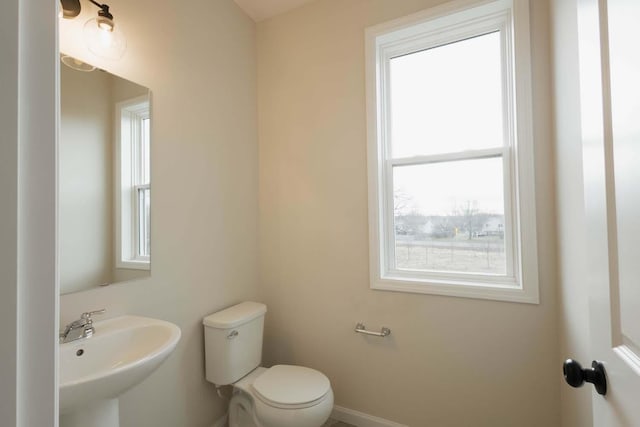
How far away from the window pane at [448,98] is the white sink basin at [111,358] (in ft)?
5.19

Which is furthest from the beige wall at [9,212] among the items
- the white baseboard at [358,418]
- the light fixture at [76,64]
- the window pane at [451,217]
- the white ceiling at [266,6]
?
the white ceiling at [266,6]

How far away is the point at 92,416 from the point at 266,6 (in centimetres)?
232

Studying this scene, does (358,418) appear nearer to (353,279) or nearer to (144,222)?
(353,279)

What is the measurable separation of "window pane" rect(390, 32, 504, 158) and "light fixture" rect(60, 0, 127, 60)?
147cm

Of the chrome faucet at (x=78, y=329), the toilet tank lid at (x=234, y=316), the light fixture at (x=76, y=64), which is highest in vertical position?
the light fixture at (x=76, y=64)

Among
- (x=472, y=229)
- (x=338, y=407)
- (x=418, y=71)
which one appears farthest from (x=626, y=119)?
(x=338, y=407)

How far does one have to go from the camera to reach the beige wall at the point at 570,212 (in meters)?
1.01

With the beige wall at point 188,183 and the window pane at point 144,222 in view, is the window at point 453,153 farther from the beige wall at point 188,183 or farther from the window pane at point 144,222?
the window pane at point 144,222

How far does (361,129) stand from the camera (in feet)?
5.91

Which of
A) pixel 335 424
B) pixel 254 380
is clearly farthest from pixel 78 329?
pixel 335 424

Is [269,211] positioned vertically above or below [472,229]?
above

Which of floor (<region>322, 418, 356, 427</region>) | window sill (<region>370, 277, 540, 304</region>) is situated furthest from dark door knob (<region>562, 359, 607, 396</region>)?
floor (<region>322, 418, 356, 427</region>)

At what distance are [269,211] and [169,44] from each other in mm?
1104

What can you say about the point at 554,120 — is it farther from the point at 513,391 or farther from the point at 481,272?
the point at 513,391
